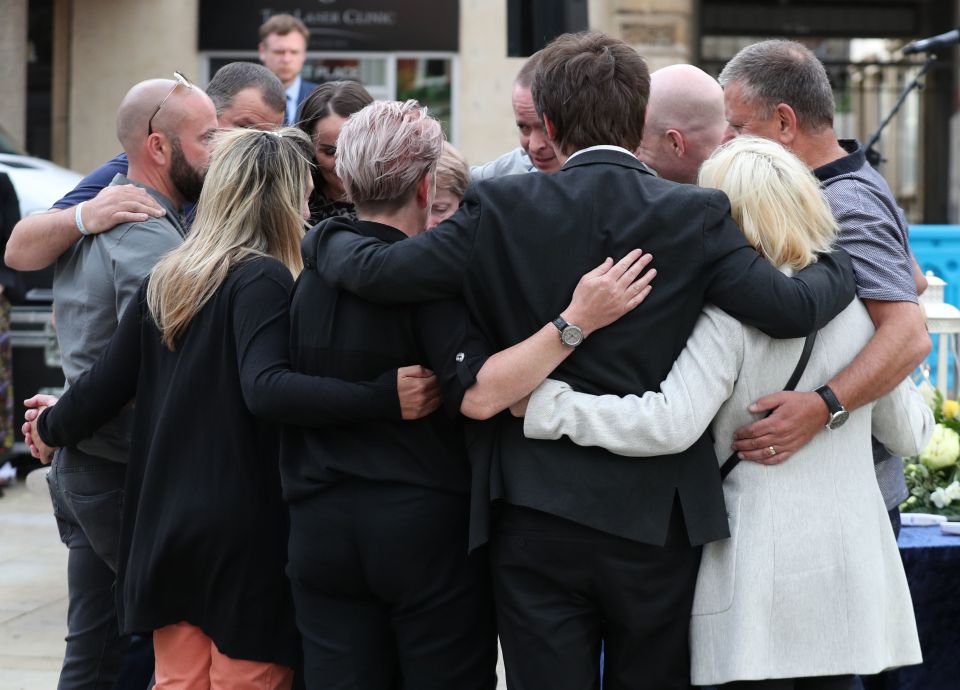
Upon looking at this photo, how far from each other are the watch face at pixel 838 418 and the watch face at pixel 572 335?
556 mm

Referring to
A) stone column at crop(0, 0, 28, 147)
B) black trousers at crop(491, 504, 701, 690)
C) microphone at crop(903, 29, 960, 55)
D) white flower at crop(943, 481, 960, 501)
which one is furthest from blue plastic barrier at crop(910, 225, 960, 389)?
stone column at crop(0, 0, 28, 147)

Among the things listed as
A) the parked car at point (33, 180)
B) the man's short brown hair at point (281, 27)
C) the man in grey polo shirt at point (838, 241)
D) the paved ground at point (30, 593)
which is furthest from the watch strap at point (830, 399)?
the parked car at point (33, 180)

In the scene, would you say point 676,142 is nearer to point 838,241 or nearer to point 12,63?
point 838,241

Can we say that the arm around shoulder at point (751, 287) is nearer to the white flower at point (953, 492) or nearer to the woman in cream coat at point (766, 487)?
the woman in cream coat at point (766, 487)

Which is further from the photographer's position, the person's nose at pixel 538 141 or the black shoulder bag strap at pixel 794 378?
the person's nose at pixel 538 141

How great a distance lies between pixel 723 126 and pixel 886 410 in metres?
0.89

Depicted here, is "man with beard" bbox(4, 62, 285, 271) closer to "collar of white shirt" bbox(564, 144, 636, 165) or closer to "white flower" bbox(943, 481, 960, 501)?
"collar of white shirt" bbox(564, 144, 636, 165)

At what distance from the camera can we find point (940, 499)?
12.9ft

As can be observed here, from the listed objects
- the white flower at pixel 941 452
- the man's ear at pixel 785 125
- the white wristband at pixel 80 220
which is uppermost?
the man's ear at pixel 785 125

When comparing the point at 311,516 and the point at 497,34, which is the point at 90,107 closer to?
the point at 497,34

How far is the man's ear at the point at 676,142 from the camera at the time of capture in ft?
10.7

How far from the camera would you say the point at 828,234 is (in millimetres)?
2580

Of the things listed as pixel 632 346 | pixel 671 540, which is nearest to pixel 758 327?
pixel 632 346

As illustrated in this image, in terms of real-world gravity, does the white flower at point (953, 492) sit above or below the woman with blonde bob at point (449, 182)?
below
